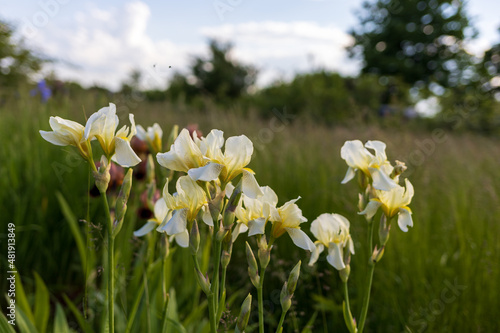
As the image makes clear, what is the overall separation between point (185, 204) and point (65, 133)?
1.04ft

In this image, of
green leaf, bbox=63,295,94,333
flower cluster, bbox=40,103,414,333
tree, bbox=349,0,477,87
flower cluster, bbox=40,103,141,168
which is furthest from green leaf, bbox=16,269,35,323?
tree, bbox=349,0,477,87

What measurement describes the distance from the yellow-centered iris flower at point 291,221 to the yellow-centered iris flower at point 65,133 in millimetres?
478

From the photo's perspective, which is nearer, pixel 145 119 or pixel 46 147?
pixel 46 147

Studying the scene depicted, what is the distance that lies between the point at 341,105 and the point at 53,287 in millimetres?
10234

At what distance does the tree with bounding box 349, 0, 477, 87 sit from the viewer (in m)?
21.6

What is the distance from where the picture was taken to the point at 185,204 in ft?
2.94

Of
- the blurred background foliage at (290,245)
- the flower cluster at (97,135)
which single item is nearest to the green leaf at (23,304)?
the blurred background foliage at (290,245)

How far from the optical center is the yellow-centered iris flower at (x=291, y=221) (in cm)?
92

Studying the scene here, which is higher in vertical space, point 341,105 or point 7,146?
point 341,105

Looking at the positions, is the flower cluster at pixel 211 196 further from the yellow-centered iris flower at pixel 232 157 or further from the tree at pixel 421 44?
the tree at pixel 421 44

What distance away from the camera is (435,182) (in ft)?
12.5

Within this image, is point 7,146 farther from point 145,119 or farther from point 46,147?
point 145,119

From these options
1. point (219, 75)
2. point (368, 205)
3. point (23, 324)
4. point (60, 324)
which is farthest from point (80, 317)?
point (219, 75)

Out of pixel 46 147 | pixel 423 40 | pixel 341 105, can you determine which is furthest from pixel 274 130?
pixel 423 40
